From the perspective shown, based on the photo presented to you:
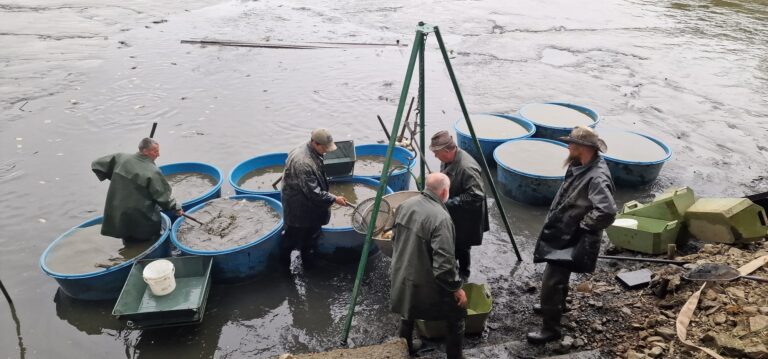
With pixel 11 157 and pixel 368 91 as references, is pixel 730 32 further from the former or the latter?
pixel 11 157

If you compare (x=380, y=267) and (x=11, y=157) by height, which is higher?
(x=11, y=157)

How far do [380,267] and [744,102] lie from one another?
36.7ft

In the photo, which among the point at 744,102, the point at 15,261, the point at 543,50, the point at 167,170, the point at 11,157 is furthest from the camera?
the point at 543,50

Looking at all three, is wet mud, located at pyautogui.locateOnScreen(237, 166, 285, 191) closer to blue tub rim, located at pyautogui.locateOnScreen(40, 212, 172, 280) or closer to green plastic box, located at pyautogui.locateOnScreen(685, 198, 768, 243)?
blue tub rim, located at pyautogui.locateOnScreen(40, 212, 172, 280)

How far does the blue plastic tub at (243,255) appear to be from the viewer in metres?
5.86

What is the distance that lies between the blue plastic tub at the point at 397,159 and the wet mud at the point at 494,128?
1.50m

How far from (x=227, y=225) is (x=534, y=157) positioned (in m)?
5.25

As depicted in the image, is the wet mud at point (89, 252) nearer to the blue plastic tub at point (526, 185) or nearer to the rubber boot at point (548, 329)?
the rubber boot at point (548, 329)

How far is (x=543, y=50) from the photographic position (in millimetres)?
16188

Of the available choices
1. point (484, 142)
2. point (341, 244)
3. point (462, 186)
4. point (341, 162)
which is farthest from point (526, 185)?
point (341, 244)

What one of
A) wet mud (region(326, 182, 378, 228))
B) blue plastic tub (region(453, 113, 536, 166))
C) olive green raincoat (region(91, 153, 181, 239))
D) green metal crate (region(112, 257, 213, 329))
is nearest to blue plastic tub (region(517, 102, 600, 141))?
blue plastic tub (region(453, 113, 536, 166))

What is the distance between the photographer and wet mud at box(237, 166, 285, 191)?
775cm

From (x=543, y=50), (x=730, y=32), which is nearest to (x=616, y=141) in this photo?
(x=543, y=50)

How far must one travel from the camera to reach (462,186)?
5504mm
